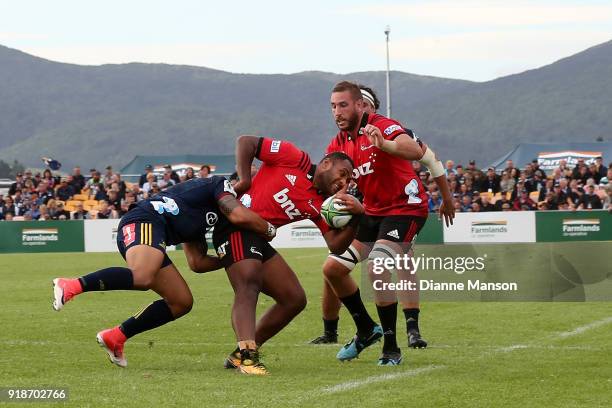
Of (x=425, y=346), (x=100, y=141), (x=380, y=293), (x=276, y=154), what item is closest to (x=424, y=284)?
(x=425, y=346)

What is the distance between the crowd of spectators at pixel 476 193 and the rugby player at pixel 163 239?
19391mm

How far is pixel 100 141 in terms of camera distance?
196375mm

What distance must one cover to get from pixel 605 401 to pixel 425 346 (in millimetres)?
3472

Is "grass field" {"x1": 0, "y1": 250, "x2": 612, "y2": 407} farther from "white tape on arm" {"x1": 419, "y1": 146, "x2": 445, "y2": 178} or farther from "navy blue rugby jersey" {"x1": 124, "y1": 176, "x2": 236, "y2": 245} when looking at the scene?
"white tape on arm" {"x1": 419, "y1": 146, "x2": 445, "y2": 178}

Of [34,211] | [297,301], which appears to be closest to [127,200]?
[34,211]

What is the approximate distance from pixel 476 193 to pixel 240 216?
22667 mm

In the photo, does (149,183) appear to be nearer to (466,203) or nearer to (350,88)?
(466,203)

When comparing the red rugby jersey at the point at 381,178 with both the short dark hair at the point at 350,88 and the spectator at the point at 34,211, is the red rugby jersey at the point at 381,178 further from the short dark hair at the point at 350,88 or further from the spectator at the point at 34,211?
the spectator at the point at 34,211

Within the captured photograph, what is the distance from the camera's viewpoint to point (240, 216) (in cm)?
910

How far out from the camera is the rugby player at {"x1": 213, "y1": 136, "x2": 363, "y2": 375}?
9250 millimetres

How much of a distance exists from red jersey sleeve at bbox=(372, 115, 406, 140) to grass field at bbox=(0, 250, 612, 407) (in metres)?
1.86

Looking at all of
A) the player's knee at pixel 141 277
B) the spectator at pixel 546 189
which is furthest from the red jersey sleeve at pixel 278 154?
the spectator at pixel 546 189

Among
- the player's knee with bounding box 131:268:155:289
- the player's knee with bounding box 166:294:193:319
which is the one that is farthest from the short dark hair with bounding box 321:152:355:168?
the player's knee with bounding box 131:268:155:289

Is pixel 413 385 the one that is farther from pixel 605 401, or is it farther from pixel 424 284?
pixel 424 284
